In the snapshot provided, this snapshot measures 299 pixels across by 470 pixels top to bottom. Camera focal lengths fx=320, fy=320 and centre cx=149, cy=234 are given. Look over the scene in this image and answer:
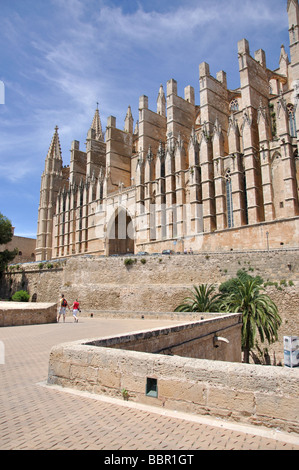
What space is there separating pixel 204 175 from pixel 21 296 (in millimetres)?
19425

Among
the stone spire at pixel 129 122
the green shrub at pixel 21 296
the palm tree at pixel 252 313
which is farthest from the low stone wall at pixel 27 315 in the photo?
the stone spire at pixel 129 122

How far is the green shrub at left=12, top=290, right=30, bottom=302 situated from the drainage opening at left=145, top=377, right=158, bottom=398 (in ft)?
92.0

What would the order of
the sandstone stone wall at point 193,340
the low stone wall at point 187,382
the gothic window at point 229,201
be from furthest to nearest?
the gothic window at point 229,201, the sandstone stone wall at point 193,340, the low stone wall at point 187,382

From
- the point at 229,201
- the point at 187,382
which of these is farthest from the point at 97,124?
the point at 187,382

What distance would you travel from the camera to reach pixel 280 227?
21.0 m

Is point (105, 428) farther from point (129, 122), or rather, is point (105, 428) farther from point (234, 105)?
point (129, 122)

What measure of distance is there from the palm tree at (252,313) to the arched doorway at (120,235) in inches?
885

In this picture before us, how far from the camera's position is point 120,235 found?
3703 centimetres

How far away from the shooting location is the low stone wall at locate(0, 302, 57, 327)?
12.4 m

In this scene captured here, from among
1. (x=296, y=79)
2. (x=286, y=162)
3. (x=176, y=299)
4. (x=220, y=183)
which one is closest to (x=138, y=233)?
(x=220, y=183)

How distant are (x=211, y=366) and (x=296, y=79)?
2523cm

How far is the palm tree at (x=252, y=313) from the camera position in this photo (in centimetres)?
1330

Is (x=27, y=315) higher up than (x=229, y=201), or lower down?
lower down

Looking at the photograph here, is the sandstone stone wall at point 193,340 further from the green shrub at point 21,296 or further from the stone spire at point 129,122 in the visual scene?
the stone spire at point 129,122
